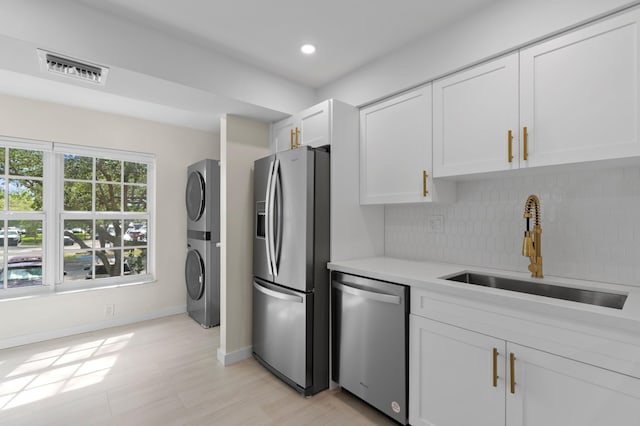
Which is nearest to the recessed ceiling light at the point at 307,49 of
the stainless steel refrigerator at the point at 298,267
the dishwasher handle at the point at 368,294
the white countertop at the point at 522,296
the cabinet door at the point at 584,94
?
the stainless steel refrigerator at the point at 298,267

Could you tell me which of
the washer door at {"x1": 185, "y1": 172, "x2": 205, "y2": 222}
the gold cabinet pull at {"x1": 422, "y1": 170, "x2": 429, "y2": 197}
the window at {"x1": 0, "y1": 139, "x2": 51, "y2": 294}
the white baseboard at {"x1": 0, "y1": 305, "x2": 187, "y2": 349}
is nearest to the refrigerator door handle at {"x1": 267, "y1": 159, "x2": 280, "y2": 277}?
the gold cabinet pull at {"x1": 422, "y1": 170, "x2": 429, "y2": 197}

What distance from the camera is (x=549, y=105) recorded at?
1628 millimetres

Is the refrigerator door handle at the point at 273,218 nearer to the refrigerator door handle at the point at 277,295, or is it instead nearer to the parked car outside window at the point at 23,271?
the refrigerator door handle at the point at 277,295

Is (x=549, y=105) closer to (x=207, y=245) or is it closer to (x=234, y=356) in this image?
(x=234, y=356)

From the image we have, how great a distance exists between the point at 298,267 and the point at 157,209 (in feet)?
8.60

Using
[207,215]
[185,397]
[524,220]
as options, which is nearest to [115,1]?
[207,215]

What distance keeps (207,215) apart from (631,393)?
359 centimetres

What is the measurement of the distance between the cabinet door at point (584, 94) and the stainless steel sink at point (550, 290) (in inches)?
26.7

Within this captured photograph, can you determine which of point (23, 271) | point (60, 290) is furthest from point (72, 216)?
point (60, 290)

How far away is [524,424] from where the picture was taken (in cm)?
140

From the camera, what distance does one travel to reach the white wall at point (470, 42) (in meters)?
1.58

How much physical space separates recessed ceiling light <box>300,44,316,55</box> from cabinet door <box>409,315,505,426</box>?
78.1 inches

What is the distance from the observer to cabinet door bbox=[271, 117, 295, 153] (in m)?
2.84

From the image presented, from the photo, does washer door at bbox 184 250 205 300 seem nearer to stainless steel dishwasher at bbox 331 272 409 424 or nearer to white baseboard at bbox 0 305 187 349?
white baseboard at bbox 0 305 187 349
